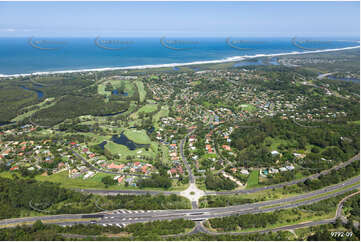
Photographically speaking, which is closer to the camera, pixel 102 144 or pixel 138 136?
pixel 102 144

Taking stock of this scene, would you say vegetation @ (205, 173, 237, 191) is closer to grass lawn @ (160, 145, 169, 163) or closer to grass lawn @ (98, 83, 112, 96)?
grass lawn @ (160, 145, 169, 163)

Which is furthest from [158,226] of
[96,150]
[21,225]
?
[96,150]

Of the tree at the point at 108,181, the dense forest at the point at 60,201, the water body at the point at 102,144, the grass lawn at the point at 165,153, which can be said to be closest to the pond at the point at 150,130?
the grass lawn at the point at 165,153

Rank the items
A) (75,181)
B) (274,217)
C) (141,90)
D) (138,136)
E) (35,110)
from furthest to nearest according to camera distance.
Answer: (141,90) < (35,110) < (138,136) < (75,181) < (274,217)

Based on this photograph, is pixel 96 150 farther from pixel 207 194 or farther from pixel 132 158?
pixel 207 194

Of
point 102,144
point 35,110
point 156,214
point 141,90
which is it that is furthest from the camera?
point 141,90

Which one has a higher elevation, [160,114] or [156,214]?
[160,114]

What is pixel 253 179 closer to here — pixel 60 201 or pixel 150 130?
pixel 150 130

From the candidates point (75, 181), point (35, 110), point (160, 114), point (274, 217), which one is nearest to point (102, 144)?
point (75, 181)
